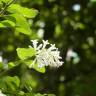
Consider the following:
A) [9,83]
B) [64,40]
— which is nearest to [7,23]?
[9,83]

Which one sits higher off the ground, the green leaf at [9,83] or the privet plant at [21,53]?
the privet plant at [21,53]

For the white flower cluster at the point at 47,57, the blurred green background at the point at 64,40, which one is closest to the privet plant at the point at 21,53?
the white flower cluster at the point at 47,57

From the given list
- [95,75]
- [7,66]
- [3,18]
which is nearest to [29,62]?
[7,66]

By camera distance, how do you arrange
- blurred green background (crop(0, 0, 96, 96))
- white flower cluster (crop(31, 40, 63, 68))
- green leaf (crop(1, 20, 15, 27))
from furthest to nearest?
blurred green background (crop(0, 0, 96, 96)), green leaf (crop(1, 20, 15, 27)), white flower cluster (crop(31, 40, 63, 68))

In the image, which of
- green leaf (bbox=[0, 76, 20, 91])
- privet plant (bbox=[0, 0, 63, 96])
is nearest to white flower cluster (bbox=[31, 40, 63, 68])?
privet plant (bbox=[0, 0, 63, 96])

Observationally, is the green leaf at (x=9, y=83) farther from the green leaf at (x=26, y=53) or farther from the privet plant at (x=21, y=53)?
the green leaf at (x=26, y=53)

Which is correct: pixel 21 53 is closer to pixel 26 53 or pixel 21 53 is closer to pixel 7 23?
pixel 26 53

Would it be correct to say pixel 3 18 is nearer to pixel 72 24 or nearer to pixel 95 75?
pixel 95 75

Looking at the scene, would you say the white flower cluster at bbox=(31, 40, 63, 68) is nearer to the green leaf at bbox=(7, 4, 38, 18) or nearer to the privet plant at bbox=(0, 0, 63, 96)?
the privet plant at bbox=(0, 0, 63, 96)
